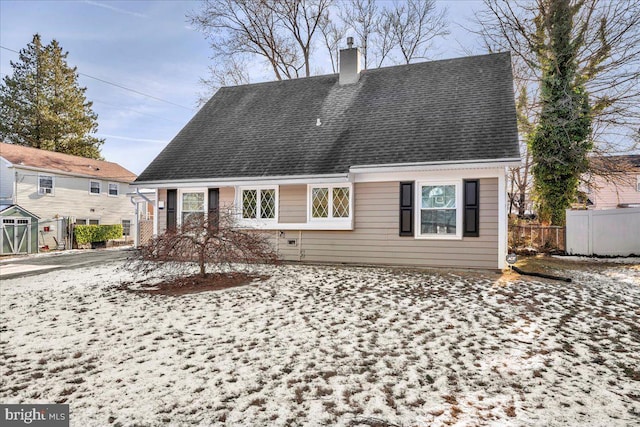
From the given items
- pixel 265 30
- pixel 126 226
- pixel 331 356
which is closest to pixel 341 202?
pixel 331 356

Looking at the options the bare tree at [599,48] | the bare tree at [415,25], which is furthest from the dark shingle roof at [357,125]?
the bare tree at [415,25]

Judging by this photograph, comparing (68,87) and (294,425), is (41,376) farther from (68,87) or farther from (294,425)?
(68,87)

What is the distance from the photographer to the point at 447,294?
235 inches

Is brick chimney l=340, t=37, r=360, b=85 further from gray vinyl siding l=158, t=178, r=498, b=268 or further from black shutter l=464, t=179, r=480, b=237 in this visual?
black shutter l=464, t=179, r=480, b=237

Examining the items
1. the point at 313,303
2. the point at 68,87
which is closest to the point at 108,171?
the point at 68,87

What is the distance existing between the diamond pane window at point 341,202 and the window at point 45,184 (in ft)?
60.9

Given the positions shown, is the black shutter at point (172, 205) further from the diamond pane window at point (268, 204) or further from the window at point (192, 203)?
the diamond pane window at point (268, 204)

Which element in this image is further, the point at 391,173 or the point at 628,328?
the point at 391,173

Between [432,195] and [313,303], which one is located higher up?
[432,195]

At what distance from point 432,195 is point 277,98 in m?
7.25

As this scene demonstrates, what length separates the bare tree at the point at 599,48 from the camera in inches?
465

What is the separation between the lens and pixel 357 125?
10570 mm

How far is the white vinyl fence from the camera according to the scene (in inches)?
436

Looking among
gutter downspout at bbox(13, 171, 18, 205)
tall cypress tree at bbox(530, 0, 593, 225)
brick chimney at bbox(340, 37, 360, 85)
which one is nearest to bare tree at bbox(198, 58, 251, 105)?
brick chimney at bbox(340, 37, 360, 85)
